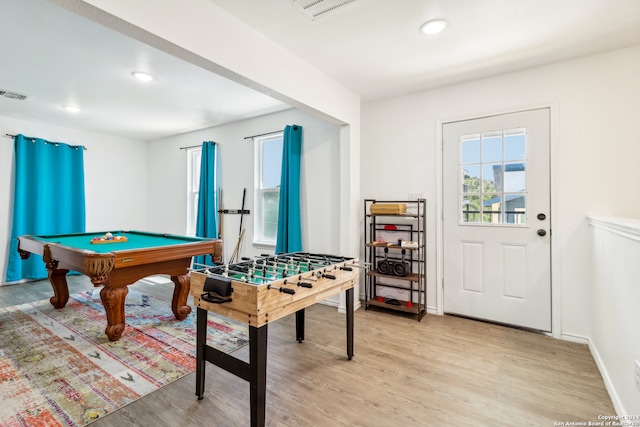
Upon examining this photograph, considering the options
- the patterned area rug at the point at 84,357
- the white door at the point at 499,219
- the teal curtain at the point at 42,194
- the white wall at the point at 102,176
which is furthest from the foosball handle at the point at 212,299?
the white wall at the point at 102,176

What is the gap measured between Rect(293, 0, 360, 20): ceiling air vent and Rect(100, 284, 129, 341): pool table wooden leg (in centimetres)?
273

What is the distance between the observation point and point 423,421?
1.73 metres

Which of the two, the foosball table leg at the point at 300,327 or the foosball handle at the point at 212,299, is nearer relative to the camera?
the foosball handle at the point at 212,299

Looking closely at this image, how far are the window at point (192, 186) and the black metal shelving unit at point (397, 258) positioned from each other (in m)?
3.42

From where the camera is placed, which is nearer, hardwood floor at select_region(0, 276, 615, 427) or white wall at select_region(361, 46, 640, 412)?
hardwood floor at select_region(0, 276, 615, 427)

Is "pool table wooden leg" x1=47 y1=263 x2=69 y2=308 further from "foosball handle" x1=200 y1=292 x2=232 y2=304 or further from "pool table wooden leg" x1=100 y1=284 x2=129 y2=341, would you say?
"foosball handle" x1=200 y1=292 x2=232 y2=304

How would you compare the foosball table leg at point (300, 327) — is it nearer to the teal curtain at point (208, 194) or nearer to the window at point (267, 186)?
the window at point (267, 186)

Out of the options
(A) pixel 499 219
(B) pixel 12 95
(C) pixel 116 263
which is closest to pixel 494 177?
(A) pixel 499 219

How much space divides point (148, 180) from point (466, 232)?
19.6ft

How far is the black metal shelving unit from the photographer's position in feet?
10.9

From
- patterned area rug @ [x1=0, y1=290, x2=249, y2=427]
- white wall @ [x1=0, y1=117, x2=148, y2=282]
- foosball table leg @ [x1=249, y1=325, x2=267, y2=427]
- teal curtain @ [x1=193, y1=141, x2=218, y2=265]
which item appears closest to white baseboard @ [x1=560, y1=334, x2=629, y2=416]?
foosball table leg @ [x1=249, y1=325, x2=267, y2=427]

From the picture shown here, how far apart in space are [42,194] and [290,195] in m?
4.03

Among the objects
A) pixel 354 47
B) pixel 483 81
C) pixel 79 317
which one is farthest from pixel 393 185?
pixel 79 317

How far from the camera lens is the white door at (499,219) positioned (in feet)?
9.42
